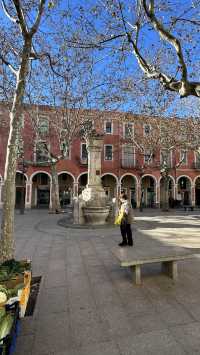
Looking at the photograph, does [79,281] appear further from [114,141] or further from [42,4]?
[114,141]

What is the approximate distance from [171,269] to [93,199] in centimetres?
734

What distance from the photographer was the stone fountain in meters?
11.1

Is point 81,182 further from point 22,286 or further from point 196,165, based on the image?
point 22,286

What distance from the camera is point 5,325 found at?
1.87 meters

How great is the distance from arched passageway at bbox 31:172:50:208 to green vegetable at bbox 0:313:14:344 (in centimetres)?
2715

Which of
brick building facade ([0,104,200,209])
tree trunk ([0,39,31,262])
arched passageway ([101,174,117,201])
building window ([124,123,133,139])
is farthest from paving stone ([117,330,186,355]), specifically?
arched passageway ([101,174,117,201])

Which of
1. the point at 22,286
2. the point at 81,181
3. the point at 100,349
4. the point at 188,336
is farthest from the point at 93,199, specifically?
the point at 81,181

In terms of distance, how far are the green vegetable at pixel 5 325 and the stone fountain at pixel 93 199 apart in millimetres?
9098

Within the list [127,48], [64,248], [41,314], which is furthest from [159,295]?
[127,48]

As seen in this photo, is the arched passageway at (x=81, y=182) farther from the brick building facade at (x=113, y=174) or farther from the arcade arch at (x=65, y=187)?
the arcade arch at (x=65, y=187)

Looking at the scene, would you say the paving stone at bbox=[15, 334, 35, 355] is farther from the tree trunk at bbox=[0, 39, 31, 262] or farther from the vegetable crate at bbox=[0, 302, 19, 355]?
the tree trunk at bbox=[0, 39, 31, 262]

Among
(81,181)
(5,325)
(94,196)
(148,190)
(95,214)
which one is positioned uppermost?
(81,181)

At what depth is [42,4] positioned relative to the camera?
14.4 feet

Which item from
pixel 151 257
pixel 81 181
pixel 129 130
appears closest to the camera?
pixel 151 257
